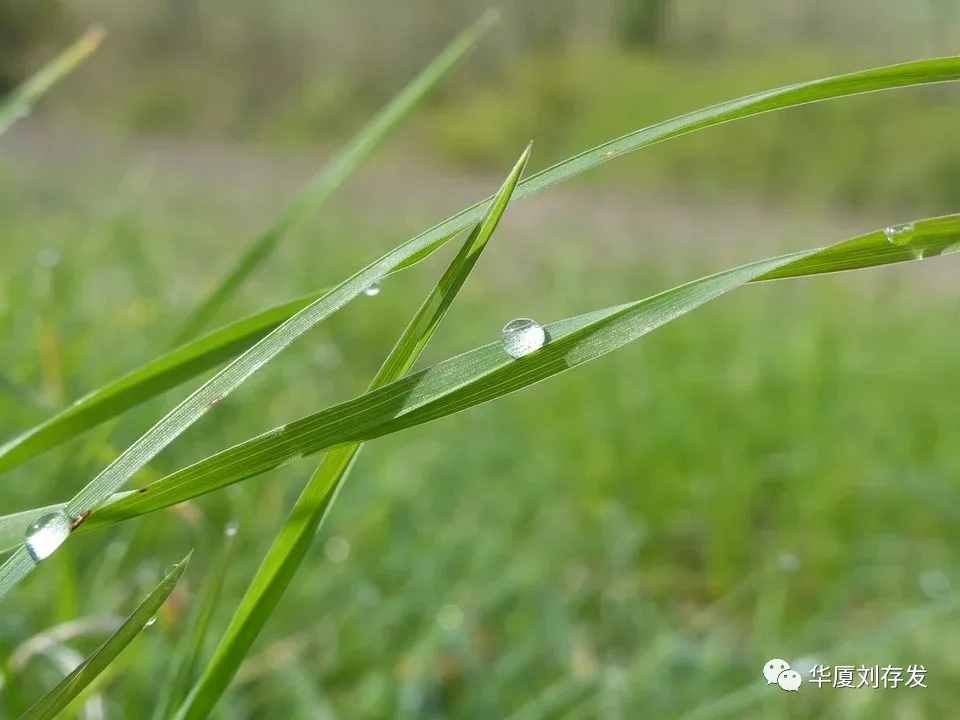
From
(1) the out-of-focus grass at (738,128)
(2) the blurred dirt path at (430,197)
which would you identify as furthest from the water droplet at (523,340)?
(1) the out-of-focus grass at (738,128)

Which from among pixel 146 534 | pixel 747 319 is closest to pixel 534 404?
pixel 747 319

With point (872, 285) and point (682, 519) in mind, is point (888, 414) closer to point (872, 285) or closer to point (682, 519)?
point (682, 519)

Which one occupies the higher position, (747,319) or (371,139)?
(747,319)

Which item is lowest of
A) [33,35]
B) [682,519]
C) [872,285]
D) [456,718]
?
[456,718]

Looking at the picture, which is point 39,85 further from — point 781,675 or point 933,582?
point 933,582

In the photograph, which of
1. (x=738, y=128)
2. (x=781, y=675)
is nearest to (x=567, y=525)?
(x=781, y=675)

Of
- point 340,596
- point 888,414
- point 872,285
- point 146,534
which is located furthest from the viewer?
point 872,285

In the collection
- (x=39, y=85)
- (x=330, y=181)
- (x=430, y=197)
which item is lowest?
(x=330, y=181)
